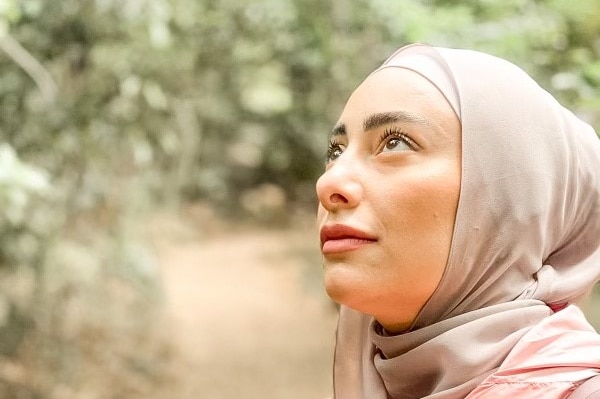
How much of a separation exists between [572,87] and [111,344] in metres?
2.77

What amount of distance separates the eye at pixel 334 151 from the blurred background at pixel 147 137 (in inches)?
35.2

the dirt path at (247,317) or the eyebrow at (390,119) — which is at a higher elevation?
the dirt path at (247,317)

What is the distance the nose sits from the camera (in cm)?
102

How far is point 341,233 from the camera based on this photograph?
103cm

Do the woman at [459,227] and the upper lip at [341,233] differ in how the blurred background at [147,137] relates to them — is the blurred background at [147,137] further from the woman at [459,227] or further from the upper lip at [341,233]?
the upper lip at [341,233]

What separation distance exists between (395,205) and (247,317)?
358 centimetres

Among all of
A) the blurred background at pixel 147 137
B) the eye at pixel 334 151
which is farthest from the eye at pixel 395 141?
the blurred background at pixel 147 137

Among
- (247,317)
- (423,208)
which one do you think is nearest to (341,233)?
(423,208)

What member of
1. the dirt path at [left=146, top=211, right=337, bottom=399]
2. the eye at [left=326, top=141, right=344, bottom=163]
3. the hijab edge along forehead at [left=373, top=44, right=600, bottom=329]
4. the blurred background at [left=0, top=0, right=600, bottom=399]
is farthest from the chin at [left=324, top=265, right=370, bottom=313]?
the dirt path at [left=146, top=211, right=337, bottom=399]

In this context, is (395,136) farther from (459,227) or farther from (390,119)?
(459,227)

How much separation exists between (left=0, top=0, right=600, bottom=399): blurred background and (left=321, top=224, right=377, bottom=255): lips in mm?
1028

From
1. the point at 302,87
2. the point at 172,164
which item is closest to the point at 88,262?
the point at 302,87

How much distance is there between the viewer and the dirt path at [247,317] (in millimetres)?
3688

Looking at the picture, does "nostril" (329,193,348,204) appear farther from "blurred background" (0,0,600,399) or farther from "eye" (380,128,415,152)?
"blurred background" (0,0,600,399)
